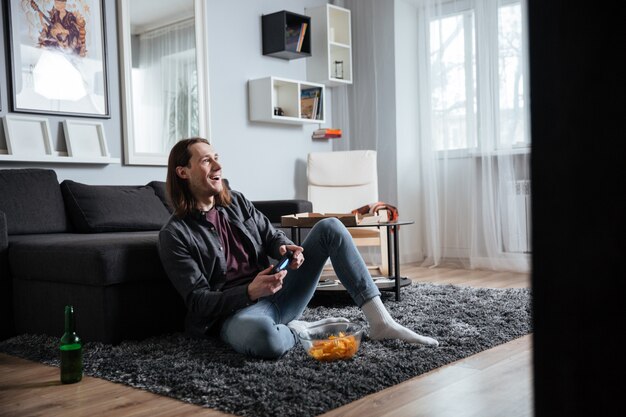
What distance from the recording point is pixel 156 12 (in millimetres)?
3955

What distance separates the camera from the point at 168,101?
4000mm

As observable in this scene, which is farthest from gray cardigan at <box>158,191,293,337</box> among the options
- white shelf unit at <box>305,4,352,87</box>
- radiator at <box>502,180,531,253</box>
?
white shelf unit at <box>305,4,352,87</box>

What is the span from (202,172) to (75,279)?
0.63 meters

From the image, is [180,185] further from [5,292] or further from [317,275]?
[5,292]

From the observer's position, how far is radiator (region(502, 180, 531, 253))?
4.38m

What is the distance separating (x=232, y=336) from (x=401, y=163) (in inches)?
127

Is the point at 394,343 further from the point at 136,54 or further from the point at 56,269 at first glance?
the point at 136,54

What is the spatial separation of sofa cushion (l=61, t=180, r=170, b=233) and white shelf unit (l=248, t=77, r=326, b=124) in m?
1.42

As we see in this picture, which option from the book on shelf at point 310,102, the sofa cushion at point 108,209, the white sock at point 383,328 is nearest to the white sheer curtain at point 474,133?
the book on shelf at point 310,102

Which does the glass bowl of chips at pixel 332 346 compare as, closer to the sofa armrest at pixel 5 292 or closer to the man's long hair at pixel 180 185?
the man's long hair at pixel 180 185

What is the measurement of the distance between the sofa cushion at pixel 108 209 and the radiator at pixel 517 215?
2.43 metres

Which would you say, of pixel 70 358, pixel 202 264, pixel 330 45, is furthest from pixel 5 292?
pixel 330 45

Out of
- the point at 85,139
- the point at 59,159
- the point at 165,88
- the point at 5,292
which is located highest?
the point at 165,88

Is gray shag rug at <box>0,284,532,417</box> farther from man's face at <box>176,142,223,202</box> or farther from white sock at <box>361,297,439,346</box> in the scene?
man's face at <box>176,142,223,202</box>
